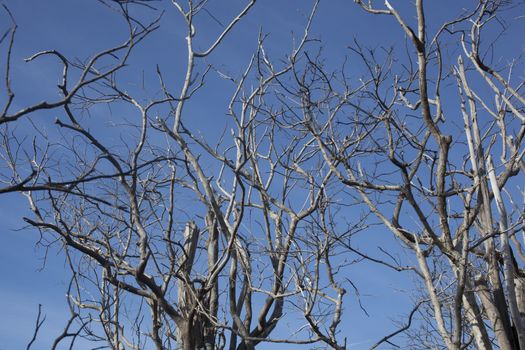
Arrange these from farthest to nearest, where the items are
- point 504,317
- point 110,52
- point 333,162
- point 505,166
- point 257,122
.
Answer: point 257,122 < point 333,162 < point 505,166 < point 504,317 < point 110,52

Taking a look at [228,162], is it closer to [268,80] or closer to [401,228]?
[268,80]

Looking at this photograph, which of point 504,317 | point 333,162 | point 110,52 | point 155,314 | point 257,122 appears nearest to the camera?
point 110,52

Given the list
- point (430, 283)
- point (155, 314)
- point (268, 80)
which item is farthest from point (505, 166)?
point (155, 314)

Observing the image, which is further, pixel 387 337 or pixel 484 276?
pixel 387 337

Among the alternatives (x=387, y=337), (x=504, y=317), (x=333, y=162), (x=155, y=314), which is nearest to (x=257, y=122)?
(x=333, y=162)

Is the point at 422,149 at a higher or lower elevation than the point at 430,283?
higher

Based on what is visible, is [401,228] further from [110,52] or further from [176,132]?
[110,52]

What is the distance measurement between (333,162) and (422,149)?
117cm

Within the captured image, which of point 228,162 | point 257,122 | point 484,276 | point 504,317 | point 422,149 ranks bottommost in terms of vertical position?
point 504,317

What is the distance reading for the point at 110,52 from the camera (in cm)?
279

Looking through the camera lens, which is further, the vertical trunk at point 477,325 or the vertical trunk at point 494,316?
the vertical trunk at point 477,325

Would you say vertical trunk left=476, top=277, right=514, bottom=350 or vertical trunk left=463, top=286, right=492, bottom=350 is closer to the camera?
vertical trunk left=476, top=277, right=514, bottom=350

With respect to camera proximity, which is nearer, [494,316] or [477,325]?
[494,316]

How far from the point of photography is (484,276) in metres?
5.36
